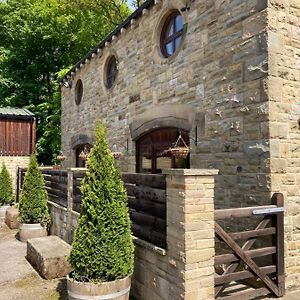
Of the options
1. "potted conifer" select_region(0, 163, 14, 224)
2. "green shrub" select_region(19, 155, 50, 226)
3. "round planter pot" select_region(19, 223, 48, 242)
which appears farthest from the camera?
"potted conifer" select_region(0, 163, 14, 224)

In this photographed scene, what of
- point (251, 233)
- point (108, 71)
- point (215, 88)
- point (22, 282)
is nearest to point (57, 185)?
point (22, 282)

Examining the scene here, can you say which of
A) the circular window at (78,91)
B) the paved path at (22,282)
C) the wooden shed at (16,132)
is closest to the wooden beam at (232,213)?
the paved path at (22,282)

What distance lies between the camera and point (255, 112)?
208 inches

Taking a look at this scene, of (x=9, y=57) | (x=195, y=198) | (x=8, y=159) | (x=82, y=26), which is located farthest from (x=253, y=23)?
(x=9, y=57)

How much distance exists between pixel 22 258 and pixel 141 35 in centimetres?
616

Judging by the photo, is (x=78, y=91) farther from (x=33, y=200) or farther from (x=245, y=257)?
(x=245, y=257)

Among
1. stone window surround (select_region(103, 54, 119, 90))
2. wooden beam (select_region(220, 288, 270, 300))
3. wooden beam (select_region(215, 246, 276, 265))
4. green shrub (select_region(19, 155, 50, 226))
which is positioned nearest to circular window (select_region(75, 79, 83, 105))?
stone window surround (select_region(103, 54, 119, 90))

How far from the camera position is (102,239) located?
4.50 m

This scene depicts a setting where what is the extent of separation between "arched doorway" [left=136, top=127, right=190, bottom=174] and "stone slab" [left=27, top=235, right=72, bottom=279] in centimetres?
284

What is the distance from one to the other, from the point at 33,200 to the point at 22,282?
343 cm

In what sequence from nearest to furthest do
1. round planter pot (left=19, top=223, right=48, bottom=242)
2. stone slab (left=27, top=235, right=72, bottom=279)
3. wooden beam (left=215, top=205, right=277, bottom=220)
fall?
1. wooden beam (left=215, top=205, right=277, bottom=220)
2. stone slab (left=27, top=235, right=72, bottom=279)
3. round planter pot (left=19, top=223, right=48, bottom=242)

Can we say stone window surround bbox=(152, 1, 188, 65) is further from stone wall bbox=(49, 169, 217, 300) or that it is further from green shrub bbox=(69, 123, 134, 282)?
stone wall bbox=(49, 169, 217, 300)

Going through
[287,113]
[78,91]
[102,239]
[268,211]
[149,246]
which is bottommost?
[149,246]

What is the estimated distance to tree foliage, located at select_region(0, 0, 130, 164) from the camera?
22156 millimetres
